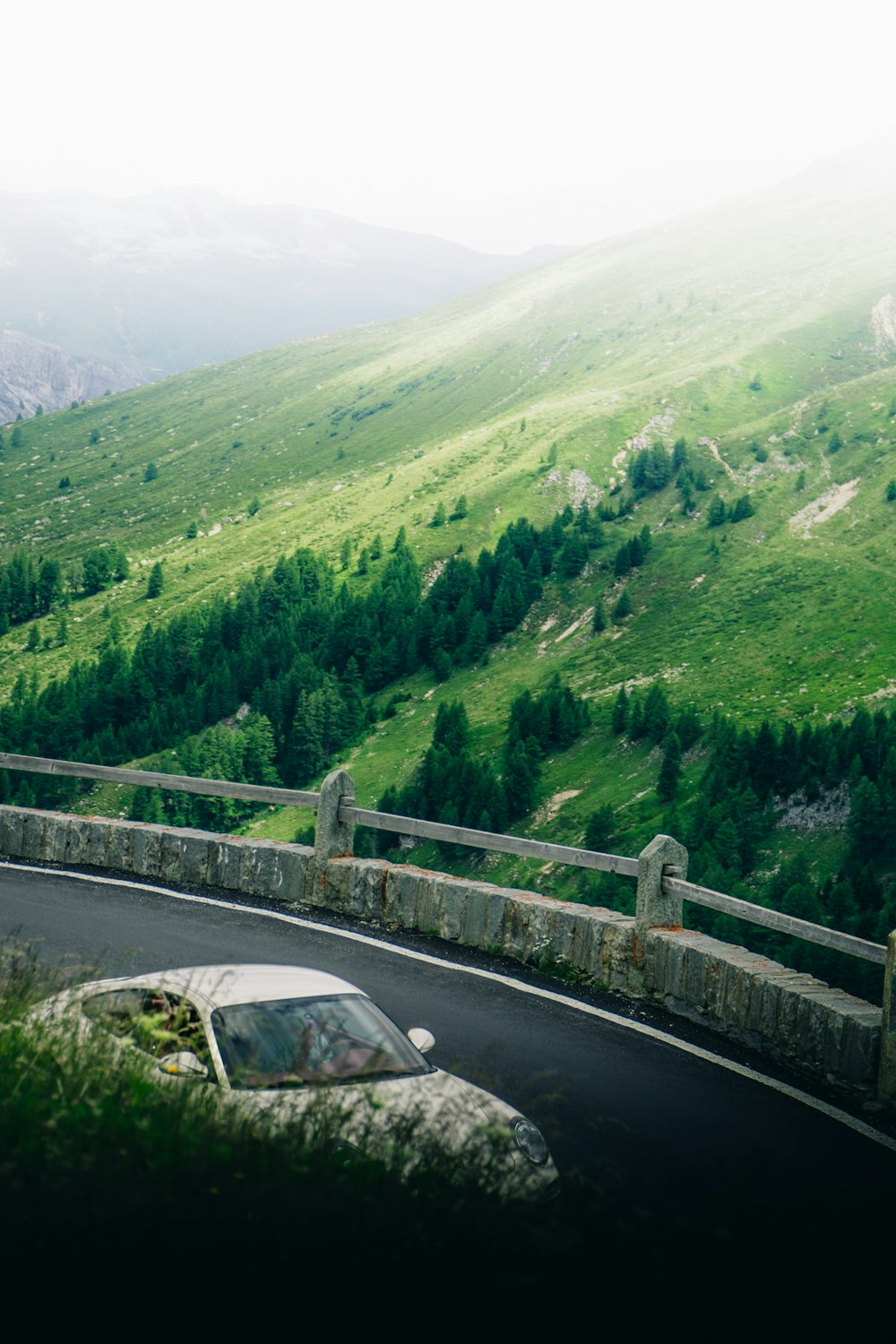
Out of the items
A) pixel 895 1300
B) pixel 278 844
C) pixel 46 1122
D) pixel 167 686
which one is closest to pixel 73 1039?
pixel 46 1122

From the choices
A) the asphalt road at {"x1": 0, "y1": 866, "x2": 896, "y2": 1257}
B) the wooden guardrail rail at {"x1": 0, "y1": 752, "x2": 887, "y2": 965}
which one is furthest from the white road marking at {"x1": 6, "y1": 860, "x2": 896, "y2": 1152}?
the wooden guardrail rail at {"x1": 0, "y1": 752, "x2": 887, "y2": 965}

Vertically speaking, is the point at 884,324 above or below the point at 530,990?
above

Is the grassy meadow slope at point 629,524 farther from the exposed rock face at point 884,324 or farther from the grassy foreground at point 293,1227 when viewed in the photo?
the grassy foreground at point 293,1227

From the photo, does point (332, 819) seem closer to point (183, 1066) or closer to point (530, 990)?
point (530, 990)

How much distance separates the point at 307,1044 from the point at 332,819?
7776 mm

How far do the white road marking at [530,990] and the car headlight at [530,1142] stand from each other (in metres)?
2.83

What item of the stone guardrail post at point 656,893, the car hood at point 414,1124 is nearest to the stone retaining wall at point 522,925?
the stone guardrail post at point 656,893

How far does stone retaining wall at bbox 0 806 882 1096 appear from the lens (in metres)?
9.78

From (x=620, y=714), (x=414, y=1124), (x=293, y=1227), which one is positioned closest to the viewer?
(x=293, y=1227)

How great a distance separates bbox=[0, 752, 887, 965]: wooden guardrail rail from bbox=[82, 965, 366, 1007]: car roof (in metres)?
3.45

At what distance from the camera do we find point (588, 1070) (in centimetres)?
962

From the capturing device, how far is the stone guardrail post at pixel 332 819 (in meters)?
→ 14.8

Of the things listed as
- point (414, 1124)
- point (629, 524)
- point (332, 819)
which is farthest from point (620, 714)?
point (414, 1124)

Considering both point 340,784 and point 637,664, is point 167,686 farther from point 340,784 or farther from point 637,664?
point 340,784
